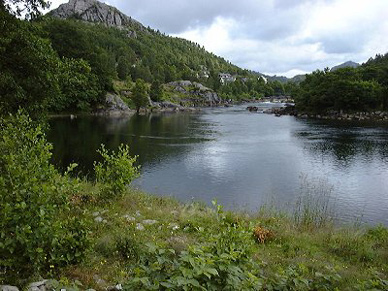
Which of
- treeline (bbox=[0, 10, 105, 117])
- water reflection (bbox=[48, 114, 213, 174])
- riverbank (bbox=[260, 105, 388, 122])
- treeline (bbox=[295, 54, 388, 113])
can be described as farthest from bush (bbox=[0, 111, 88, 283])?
treeline (bbox=[295, 54, 388, 113])

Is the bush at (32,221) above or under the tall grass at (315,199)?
above

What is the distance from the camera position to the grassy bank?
452cm

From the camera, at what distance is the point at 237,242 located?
5.50 m

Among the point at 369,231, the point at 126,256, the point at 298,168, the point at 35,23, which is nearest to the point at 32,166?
the point at 126,256

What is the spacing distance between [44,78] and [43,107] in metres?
3.11

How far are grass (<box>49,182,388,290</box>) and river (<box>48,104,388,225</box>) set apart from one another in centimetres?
761

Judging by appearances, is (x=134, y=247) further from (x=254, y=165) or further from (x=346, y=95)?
(x=346, y=95)

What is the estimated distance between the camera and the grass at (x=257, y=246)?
6270mm

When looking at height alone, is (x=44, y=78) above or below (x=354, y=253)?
above

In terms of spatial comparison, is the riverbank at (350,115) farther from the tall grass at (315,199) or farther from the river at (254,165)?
the tall grass at (315,199)

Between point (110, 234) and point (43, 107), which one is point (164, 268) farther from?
point (43, 107)

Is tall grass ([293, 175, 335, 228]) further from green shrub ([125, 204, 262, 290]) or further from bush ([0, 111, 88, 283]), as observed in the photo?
bush ([0, 111, 88, 283])

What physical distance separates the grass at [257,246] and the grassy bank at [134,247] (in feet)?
0.10

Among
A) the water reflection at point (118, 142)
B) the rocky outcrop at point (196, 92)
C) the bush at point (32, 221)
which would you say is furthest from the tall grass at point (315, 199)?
the rocky outcrop at point (196, 92)
